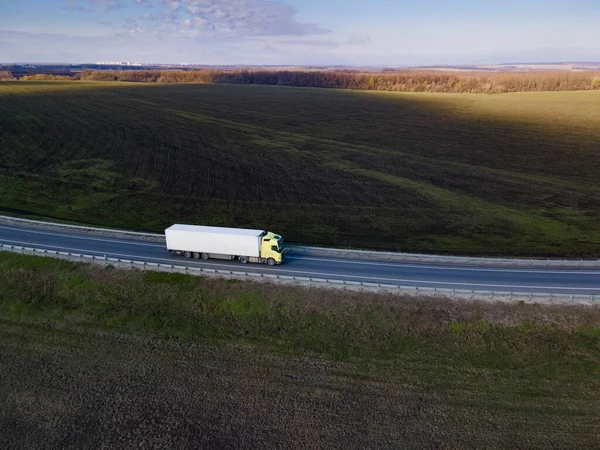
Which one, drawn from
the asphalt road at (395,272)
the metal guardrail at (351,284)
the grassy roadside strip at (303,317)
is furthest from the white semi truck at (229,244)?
the grassy roadside strip at (303,317)

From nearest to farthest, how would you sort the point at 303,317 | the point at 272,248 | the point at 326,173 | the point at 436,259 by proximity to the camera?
the point at 303,317
the point at 272,248
the point at 436,259
the point at 326,173

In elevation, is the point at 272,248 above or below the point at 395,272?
above

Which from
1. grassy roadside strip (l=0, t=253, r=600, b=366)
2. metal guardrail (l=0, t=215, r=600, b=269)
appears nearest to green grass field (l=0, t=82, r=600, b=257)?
metal guardrail (l=0, t=215, r=600, b=269)

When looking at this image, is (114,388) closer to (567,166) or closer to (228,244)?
(228,244)

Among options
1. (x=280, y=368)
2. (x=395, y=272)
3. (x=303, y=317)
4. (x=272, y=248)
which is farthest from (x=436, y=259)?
(x=280, y=368)

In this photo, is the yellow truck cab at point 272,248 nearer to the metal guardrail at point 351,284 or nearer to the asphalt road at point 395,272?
the asphalt road at point 395,272

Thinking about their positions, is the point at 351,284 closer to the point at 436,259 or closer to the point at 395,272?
the point at 395,272
